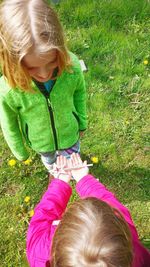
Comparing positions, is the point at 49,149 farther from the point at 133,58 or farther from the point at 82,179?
the point at 133,58

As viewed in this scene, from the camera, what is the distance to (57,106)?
2.20 metres

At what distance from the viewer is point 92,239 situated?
54.4 inches

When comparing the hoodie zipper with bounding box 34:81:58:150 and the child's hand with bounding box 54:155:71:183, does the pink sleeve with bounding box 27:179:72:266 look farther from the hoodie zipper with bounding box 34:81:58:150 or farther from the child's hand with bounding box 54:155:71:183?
the hoodie zipper with bounding box 34:81:58:150

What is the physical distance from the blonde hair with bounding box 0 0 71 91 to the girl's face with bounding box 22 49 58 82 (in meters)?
0.03

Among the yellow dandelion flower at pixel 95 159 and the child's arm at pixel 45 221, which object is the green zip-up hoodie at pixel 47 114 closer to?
the child's arm at pixel 45 221

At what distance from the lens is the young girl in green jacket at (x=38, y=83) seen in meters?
1.78

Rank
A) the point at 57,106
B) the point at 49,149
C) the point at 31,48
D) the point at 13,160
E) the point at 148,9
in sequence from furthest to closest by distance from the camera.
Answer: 1. the point at 148,9
2. the point at 13,160
3. the point at 49,149
4. the point at 57,106
5. the point at 31,48

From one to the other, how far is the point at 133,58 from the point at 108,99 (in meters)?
0.51

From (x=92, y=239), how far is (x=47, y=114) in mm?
989

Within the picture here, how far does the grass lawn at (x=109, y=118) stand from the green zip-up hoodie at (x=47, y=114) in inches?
25.5

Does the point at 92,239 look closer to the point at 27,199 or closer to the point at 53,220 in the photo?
the point at 53,220

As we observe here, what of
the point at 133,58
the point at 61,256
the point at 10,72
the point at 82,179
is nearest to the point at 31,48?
the point at 10,72

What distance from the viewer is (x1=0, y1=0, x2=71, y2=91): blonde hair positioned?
177 centimetres

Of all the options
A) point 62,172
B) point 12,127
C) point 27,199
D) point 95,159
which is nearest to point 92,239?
point 62,172
